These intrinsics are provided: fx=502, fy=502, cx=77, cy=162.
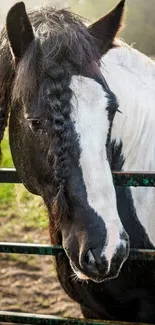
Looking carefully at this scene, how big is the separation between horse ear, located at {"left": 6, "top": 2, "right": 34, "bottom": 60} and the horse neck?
0.56 m

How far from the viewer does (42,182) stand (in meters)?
2.24

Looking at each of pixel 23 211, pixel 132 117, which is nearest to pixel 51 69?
pixel 132 117

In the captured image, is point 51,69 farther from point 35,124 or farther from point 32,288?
point 32,288

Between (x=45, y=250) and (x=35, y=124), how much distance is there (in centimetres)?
64

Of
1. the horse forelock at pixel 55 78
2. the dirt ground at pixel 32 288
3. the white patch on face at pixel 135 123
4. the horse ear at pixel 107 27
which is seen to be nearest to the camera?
the horse forelock at pixel 55 78

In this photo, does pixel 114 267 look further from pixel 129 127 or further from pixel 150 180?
pixel 129 127

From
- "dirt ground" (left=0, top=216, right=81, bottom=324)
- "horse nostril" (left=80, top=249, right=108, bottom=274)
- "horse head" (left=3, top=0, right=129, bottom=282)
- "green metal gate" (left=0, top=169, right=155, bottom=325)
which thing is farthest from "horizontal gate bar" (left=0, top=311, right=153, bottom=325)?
"dirt ground" (left=0, top=216, right=81, bottom=324)

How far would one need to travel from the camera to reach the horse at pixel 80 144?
2018mm

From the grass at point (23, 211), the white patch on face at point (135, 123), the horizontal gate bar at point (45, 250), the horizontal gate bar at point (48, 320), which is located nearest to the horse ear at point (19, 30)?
the white patch on face at point (135, 123)

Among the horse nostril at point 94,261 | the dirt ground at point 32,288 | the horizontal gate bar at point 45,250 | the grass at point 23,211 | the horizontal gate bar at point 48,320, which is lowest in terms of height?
the grass at point 23,211

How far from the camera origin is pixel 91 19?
630cm

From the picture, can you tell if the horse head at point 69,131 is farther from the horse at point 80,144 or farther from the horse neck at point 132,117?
the horse neck at point 132,117

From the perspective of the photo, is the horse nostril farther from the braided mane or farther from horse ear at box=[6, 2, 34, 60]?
horse ear at box=[6, 2, 34, 60]

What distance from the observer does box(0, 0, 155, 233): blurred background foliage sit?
591 centimetres
